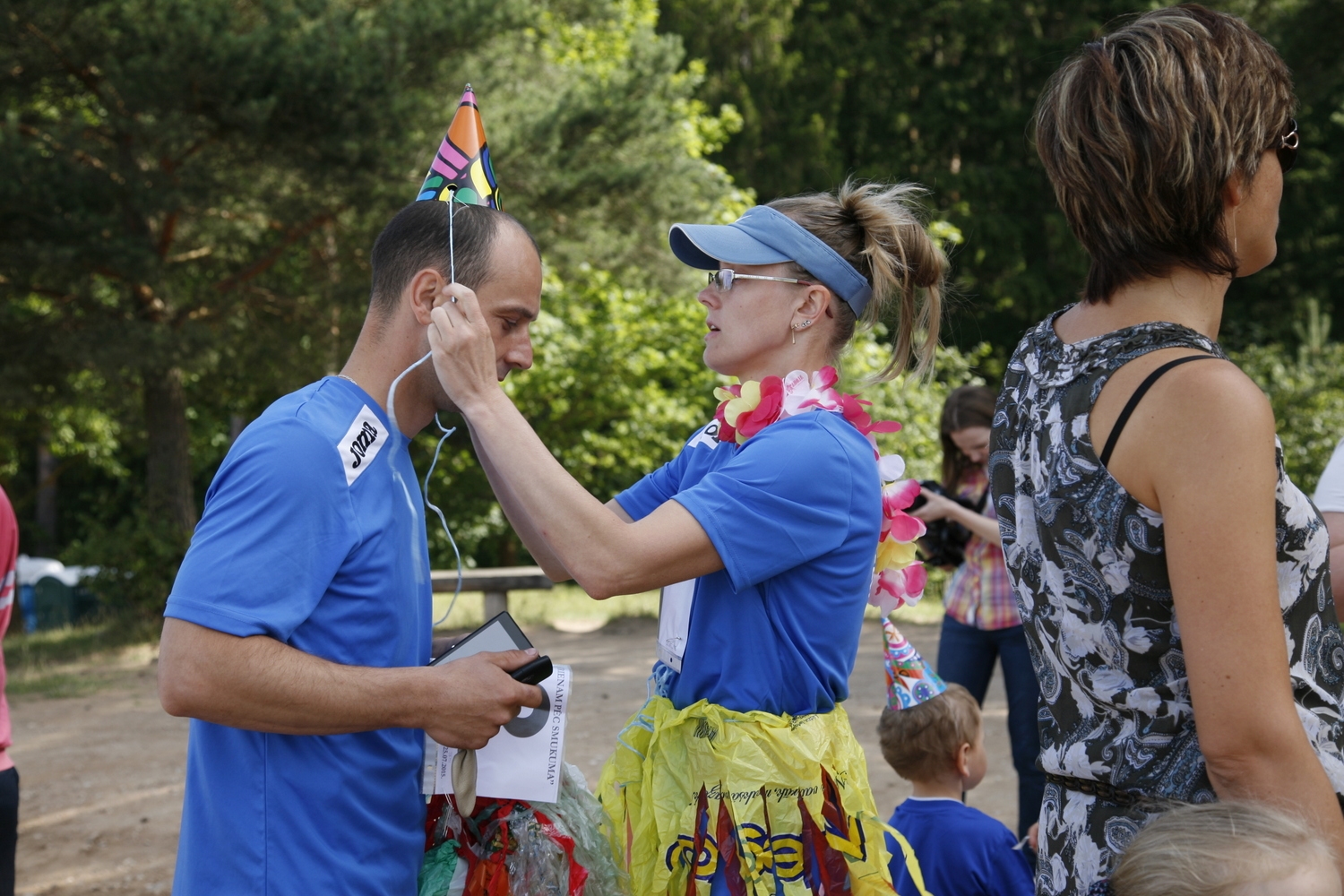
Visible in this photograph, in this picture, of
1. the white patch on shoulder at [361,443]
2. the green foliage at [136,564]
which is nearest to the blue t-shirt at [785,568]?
the white patch on shoulder at [361,443]

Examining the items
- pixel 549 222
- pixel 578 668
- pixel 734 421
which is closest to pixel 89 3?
pixel 549 222

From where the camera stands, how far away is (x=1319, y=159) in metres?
23.1

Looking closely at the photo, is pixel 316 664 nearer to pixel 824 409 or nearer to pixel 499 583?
pixel 824 409

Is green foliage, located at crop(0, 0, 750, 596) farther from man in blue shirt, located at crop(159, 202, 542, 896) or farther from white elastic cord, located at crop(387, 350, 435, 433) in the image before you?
man in blue shirt, located at crop(159, 202, 542, 896)

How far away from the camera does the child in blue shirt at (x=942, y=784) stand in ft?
9.64

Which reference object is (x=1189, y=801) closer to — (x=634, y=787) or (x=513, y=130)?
(x=634, y=787)

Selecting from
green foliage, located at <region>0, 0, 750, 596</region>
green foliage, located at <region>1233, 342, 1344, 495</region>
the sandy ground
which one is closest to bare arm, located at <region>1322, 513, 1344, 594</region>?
the sandy ground

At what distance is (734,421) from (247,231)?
12.2 metres

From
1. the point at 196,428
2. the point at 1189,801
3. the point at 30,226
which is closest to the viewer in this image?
the point at 1189,801

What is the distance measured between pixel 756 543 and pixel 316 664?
690 mm

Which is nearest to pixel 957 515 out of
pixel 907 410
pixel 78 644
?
pixel 78 644

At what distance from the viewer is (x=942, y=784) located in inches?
125

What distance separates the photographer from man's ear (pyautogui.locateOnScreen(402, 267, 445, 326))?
1.88 m

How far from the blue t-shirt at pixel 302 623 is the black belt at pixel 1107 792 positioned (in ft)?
3.27
